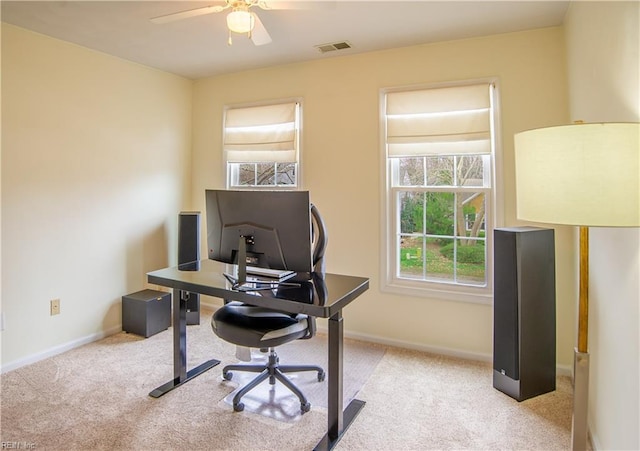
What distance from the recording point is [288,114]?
3.61m

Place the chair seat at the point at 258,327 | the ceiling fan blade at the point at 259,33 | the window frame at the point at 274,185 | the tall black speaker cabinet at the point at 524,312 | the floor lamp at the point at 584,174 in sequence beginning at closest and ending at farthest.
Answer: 1. the floor lamp at the point at 584,174
2. the chair seat at the point at 258,327
3. the ceiling fan blade at the point at 259,33
4. the tall black speaker cabinet at the point at 524,312
5. the window frame at the point at 274,185

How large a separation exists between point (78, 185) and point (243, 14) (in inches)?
83.6

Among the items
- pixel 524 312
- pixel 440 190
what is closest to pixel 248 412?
pixel 524 312

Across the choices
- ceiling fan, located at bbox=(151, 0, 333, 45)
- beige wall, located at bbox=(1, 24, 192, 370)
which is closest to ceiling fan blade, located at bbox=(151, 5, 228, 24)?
ceiling fan, located at bbox=(151, 0, 333, 45)

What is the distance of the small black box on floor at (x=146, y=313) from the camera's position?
3.34 metres

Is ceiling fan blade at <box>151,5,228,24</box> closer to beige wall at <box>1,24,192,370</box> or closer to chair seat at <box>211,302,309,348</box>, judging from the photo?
beige wall at <box>1,24,192,370</box>

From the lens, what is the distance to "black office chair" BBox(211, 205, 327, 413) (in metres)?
2.06

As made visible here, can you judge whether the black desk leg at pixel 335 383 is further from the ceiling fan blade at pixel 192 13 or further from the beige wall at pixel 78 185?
the beige wall at pixel 78 185

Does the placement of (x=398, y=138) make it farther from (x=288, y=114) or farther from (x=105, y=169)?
(x=105, y=169)

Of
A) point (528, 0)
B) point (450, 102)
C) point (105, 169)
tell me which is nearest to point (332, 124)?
point (450, 102)

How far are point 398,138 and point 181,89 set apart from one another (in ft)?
7.79

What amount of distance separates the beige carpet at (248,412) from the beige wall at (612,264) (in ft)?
1.42

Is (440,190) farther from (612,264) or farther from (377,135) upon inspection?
(612,264)

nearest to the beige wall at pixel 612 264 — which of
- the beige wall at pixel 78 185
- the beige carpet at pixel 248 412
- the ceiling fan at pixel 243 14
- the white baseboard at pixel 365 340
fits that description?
the beige carpet at pixel 248 412
